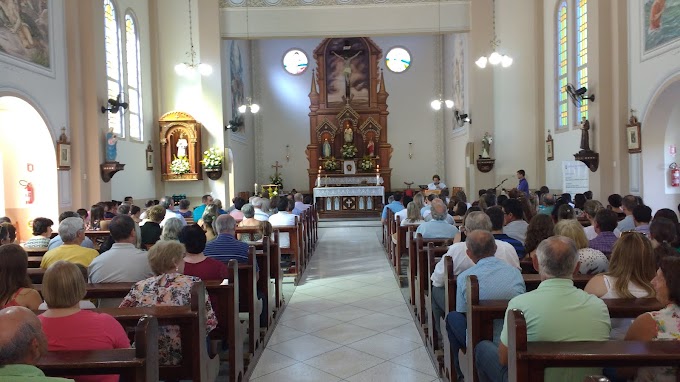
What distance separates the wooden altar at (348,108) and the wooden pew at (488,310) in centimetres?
1703

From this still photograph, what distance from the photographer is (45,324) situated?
2.82 meters

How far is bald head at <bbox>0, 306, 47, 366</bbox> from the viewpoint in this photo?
1.98 m

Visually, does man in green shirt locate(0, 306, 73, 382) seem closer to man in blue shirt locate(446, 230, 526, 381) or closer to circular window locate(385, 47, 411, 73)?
man in blue shirt locate(446, 230, 526, 381)

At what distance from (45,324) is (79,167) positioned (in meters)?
9.51

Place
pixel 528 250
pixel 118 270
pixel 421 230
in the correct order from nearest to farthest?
pixel 118 270 → pixel 528 250 → pixel 421 230

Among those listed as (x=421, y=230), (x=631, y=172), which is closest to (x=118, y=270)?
(x=421, y=230)

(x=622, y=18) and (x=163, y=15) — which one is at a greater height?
(x=163, y=15)

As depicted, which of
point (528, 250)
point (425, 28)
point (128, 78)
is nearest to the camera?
point (528, 250)

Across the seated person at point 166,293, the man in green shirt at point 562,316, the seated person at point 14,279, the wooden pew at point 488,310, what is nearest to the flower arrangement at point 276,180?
the seated person at point 166,293

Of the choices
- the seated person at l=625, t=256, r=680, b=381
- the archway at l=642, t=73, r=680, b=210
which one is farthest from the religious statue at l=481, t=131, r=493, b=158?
the seated person at l=625, t=256, r=680, b=381

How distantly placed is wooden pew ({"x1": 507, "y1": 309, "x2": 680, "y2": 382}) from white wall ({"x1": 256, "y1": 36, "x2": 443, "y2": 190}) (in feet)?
64.6

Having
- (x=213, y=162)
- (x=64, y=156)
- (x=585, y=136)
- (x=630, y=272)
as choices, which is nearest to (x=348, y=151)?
(x=213, y=162)

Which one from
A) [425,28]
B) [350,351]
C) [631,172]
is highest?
[425,28]

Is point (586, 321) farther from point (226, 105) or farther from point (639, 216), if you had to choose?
point (226, 105)
